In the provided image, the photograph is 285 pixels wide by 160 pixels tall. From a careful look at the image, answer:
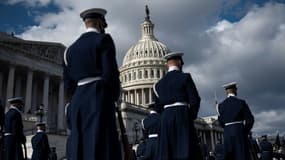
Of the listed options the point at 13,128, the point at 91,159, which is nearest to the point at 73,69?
the point at 91,159

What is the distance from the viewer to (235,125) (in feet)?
29.9

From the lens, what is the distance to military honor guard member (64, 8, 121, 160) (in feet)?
15.6

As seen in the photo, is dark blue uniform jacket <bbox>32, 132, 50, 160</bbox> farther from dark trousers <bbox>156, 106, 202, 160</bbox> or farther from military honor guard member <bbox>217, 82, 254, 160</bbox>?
dark trousers <bbox>156, 106, 202, 160</bbox>

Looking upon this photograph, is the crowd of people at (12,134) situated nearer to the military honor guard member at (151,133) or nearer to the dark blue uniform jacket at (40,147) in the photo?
the dark blue uniform jacket at (40,147)

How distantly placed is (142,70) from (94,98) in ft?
387

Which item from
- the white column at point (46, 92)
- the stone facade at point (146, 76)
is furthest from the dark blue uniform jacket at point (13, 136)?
the stone facade at point (146, 76)

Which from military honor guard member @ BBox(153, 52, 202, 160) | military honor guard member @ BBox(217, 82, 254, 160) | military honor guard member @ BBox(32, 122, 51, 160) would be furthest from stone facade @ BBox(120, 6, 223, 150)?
military honor guard member @ BBox(153, 52, 202, 160)

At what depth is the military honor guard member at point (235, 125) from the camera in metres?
8.88

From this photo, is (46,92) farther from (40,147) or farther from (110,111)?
(110,111)

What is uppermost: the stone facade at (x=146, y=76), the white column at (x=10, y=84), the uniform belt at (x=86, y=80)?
the stone facade at (x=146, y=76)

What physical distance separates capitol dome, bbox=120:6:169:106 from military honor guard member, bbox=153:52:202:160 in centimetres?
10475

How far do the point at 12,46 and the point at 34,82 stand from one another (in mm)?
9172

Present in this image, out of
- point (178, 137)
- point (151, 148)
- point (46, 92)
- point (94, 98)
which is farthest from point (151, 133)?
point (46, 92)

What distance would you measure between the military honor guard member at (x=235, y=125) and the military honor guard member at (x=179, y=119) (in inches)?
97.3
